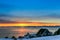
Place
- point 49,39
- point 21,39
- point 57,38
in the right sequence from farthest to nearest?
point 57,38
point 49,39
point 21,39

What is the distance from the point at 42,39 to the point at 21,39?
0.46 metres

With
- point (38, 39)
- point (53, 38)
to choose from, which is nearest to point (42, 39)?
point (38, 39)

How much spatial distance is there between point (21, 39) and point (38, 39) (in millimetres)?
374

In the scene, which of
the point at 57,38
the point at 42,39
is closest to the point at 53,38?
the point at 57,38

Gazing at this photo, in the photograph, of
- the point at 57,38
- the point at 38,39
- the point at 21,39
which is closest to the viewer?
the point at 21,39

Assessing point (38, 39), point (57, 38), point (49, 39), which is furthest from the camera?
point (57, 38)

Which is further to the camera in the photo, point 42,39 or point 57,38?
point 57,38

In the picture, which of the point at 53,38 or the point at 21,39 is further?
the point at 53,38

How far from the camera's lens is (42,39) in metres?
2.88

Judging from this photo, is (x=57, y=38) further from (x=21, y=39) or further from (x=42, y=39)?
(x=21, y=39)

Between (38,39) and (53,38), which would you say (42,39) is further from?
(53,38)

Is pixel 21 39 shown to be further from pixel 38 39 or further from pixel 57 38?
pixel 57 38

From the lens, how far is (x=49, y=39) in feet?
9.94

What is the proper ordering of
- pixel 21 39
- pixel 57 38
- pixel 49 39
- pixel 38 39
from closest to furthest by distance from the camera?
pixel 21 39
pixel 38 39
pixel 49 39
pixel 57 38
